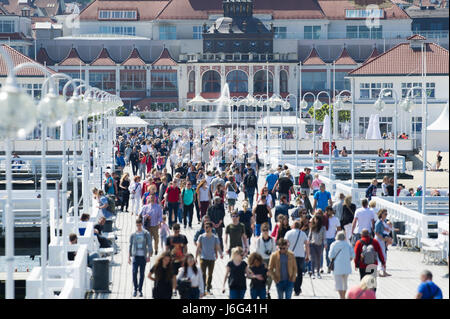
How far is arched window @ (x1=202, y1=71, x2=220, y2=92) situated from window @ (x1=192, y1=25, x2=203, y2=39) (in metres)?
15.2

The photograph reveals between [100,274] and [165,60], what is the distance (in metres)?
99.4

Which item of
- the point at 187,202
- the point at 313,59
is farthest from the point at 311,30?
the point at 187,202

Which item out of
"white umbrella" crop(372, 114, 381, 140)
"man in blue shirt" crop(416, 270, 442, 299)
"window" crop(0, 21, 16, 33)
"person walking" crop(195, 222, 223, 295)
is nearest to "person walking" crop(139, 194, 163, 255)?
"person walking" crop(195, 222, 223, 295)

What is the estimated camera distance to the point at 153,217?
21.4 meters

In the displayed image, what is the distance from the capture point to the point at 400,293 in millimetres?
17578

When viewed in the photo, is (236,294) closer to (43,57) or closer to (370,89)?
(370,89)

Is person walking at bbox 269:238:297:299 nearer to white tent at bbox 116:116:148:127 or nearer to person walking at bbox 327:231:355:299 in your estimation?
person walking at bbox 327:231:355:299

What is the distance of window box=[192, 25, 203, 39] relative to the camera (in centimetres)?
12750

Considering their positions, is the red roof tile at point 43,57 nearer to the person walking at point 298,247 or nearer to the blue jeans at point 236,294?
the person walking at point 298,247

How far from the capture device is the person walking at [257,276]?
15.1 meters

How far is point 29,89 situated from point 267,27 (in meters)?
41.7

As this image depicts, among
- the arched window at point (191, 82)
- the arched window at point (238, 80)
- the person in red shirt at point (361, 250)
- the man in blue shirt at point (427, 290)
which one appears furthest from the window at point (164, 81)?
the man in blue shirt at point (427, 290)

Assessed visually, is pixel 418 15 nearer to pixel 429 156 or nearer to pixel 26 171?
pixel 429 156

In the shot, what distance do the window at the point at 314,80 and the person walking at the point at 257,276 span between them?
328 feet
